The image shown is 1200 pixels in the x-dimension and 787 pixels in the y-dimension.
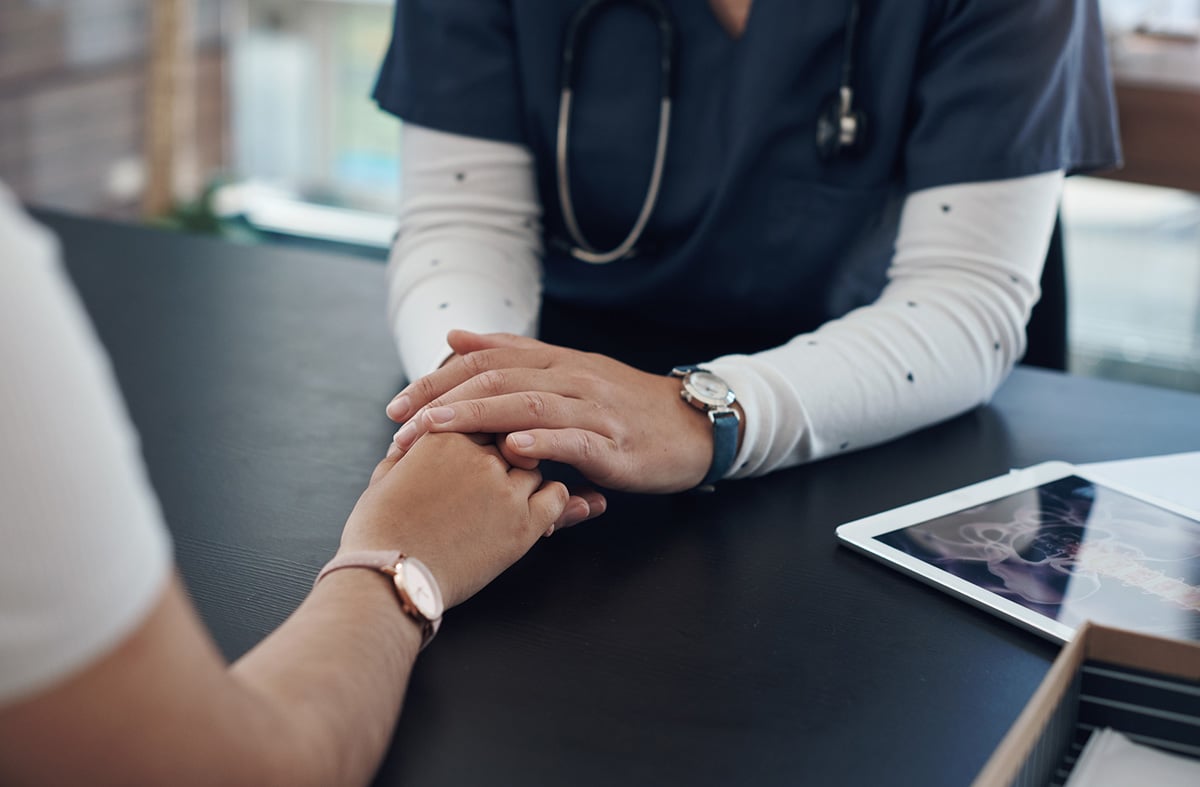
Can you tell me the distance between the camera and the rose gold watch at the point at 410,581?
0.54 metres

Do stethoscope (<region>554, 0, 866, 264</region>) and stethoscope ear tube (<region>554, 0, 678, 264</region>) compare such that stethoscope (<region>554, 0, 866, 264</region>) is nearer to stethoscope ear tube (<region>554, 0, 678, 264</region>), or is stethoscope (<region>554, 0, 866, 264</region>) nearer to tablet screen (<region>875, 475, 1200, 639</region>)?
stethoscope ear tube (<region>554, 0, 678, 264</region>)

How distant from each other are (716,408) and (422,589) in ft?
0.90

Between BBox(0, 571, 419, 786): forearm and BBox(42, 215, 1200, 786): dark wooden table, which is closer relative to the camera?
BBox(0, 571, 419, 786): forearm

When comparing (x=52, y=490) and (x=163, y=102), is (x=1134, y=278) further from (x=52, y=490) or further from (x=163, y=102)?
(x=52, y=490)

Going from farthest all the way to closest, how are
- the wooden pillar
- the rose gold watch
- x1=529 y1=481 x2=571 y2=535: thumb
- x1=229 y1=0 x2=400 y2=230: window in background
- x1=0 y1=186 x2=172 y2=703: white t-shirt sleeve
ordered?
x1=229 y1=0 x2=400 y2=230: window in background, the wooden pillar, x1=529 y1=481 x2=571 y2=535: thumb, the rose gold watch, x1=0 y1=186 x2=172 y2=703: white t-shirt sleeve

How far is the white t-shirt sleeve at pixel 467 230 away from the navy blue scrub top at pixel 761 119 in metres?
0.02

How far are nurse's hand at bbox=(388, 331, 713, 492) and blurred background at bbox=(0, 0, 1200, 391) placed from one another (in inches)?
64.3

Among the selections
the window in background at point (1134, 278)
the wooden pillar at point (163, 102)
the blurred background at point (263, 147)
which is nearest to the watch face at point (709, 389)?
the blurred background at point (263, 147)

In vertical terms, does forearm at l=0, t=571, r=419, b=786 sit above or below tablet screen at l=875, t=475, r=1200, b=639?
above

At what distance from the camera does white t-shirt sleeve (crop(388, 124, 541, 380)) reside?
38.1 inches

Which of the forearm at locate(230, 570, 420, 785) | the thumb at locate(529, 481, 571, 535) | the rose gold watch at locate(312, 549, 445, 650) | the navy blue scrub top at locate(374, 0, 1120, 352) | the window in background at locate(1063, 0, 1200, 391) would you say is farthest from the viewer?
the window in background at locate(1063, 0, 1200, 391)

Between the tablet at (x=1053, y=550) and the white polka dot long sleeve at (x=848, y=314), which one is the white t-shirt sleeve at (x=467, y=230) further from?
the tablet at (x=1053, y=550)

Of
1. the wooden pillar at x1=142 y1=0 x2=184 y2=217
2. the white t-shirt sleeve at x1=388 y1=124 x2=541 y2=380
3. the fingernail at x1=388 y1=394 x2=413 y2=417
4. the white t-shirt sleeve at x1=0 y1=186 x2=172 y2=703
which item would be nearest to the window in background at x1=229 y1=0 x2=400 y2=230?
the wooden pillar at x1=142 y1=0 x2=184 y2=217

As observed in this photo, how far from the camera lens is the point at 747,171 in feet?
3.34
